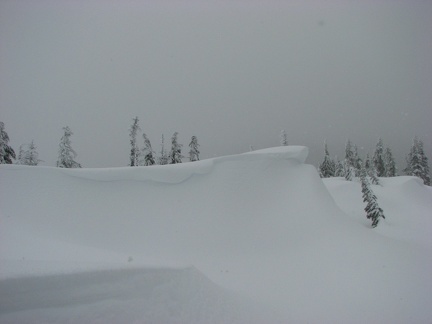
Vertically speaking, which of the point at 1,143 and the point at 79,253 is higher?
the point at 1,143

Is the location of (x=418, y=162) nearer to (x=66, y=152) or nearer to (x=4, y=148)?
(x=66, y=152)

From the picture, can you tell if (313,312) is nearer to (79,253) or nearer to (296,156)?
(79,253)

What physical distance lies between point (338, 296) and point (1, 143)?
28.8 meters

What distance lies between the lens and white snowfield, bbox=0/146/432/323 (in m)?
3.50

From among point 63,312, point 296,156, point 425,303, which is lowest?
point 425,303

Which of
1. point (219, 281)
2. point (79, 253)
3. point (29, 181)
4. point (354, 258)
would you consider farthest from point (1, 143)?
point (354, 258)

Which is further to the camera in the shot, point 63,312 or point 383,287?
point 383,287

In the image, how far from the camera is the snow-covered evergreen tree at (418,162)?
45.1 metres

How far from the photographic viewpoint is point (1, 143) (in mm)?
21672

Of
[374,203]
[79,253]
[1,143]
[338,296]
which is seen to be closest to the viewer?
[79,253]

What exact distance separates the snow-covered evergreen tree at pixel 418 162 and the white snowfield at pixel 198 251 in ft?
152

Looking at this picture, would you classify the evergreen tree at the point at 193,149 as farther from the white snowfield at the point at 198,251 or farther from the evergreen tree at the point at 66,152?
the white snowfield at the point at 198,251

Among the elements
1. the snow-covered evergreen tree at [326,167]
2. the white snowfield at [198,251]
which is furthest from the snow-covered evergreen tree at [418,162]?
the white snowfield at [198,251]

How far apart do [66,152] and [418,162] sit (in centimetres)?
6098
